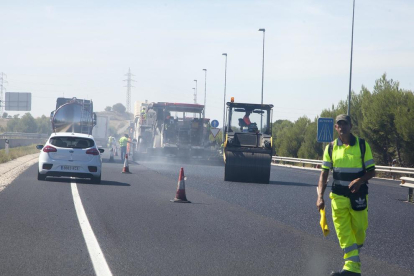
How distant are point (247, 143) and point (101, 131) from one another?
138 feet

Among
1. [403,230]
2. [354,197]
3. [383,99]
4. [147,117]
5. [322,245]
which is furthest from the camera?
[147,117]

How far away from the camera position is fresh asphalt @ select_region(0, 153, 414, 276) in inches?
309

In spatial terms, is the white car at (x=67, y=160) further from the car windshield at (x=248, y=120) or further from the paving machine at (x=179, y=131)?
the paving machine at (x=179, y=131)

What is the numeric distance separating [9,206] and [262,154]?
12297 mm

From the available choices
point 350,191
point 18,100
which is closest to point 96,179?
point 350,191

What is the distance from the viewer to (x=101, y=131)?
6531 centimetres

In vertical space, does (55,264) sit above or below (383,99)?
below

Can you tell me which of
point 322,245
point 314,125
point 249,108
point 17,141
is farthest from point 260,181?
point 17,141

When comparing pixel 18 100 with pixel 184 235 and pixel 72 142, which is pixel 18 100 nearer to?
pixel 72 142

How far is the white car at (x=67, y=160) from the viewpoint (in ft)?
64.0

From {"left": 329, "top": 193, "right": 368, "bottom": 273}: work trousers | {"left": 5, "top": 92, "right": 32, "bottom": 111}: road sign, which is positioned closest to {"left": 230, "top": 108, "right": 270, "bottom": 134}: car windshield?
{"left": 329, "top": 193, "right": 368, "bottom": 273}: work trousers

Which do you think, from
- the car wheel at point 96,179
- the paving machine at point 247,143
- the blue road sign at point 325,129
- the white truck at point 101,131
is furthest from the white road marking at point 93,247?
the white truck at point 101,131

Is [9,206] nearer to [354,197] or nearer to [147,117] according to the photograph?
[354,197]

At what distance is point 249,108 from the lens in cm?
2544
